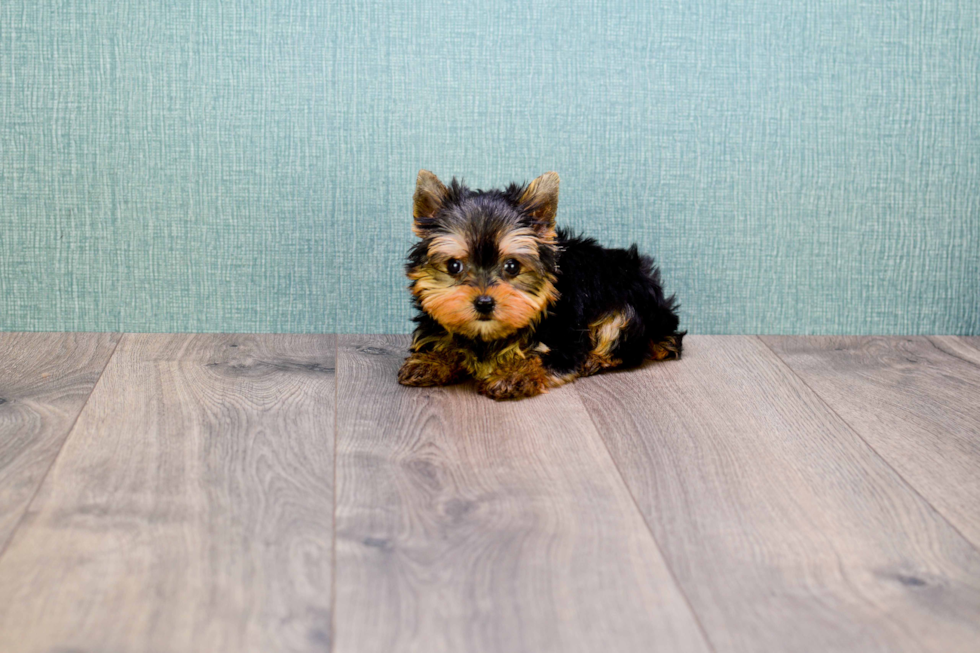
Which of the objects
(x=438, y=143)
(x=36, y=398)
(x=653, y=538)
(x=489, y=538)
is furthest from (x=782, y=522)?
(x=36, y=398)

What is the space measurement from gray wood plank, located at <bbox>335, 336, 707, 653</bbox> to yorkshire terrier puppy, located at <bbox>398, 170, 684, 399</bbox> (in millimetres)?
123

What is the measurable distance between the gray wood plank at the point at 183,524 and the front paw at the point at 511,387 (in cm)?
36

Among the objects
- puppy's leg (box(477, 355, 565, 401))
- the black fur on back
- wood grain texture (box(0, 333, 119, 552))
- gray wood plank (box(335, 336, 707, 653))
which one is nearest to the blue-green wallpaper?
wood grain texture (box(0, 333, 119, 552))

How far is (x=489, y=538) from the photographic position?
151 cm

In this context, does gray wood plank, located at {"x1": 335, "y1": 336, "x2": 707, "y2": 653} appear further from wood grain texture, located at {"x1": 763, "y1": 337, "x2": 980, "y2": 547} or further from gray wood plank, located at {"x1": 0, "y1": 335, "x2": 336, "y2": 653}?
wood grain texture, located at {"x1": 763, "y1": 337, "x2": 980, "y2": 547}

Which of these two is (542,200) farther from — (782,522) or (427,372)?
(782,522)

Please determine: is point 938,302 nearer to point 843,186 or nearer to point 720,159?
point 843,186

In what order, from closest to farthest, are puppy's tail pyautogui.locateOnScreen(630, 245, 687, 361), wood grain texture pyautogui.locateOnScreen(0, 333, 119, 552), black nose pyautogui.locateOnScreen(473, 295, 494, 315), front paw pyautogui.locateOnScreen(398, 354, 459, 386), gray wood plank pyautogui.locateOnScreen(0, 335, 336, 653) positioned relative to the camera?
gray wood plank pyautogui.locateOnScreen(0, 335, 336, 653)
wood grain texture pyautogui.locateOnScreen(0, 333, 119, 552)
black nose pyautogui.locateOnScreen(473, 295, 494, 315)
front paw pyautogui.locateOnScreen(398, 354, 459, 386)
puppy's tail pyautogui.locateOnScreen(630, 245, 687, 361)

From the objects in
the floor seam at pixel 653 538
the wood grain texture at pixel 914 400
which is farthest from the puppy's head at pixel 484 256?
the wood grain texture at pixel 914 400

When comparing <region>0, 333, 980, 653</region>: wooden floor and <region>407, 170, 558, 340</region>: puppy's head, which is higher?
<region>407, 170, 558, 340</region>: puppy's head

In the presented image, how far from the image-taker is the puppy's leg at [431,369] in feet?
7.31

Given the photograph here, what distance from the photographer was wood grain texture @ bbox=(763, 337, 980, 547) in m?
1.77

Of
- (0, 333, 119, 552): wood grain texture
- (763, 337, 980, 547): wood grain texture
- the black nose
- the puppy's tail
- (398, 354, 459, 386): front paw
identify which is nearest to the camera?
(0, 333, 119, 552): wood grain texture

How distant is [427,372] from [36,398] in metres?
0.85
